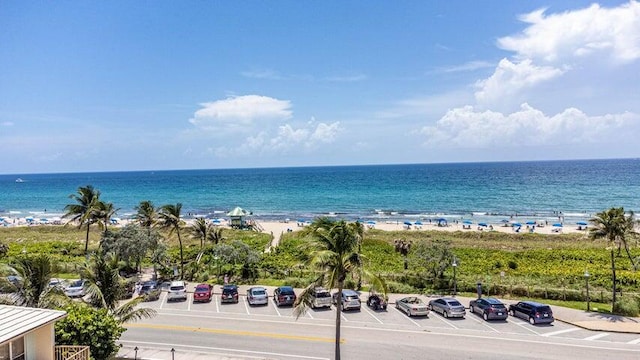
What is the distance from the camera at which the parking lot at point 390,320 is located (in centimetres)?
2561

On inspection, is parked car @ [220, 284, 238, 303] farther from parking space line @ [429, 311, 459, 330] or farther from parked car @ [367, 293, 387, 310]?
parking space line @ [429, 311, 459, 330]

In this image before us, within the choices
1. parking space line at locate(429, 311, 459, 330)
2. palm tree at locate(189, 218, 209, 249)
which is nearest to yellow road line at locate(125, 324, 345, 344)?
parking space line at locate(429, 311, 459, 330)

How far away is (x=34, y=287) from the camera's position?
18.7 metres

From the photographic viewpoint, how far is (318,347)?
23.7 metres

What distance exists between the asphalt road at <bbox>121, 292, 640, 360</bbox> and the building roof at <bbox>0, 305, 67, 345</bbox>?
10392mm

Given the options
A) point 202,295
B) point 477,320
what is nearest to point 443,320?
point 477,320

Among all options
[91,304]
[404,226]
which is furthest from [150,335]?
[404,226]

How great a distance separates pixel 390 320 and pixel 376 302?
A: 2.38m

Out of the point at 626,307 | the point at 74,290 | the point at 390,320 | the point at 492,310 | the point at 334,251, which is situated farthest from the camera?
the point at 74,290

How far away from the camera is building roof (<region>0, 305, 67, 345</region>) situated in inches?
499

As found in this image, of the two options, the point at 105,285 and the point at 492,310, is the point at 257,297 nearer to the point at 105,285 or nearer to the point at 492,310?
the point at 105,285

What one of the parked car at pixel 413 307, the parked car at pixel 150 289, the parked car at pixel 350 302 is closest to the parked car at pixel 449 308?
the parked car at pixel 413 307

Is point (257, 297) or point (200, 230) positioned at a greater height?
point (200, 230)

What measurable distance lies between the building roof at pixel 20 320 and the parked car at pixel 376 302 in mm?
20633
